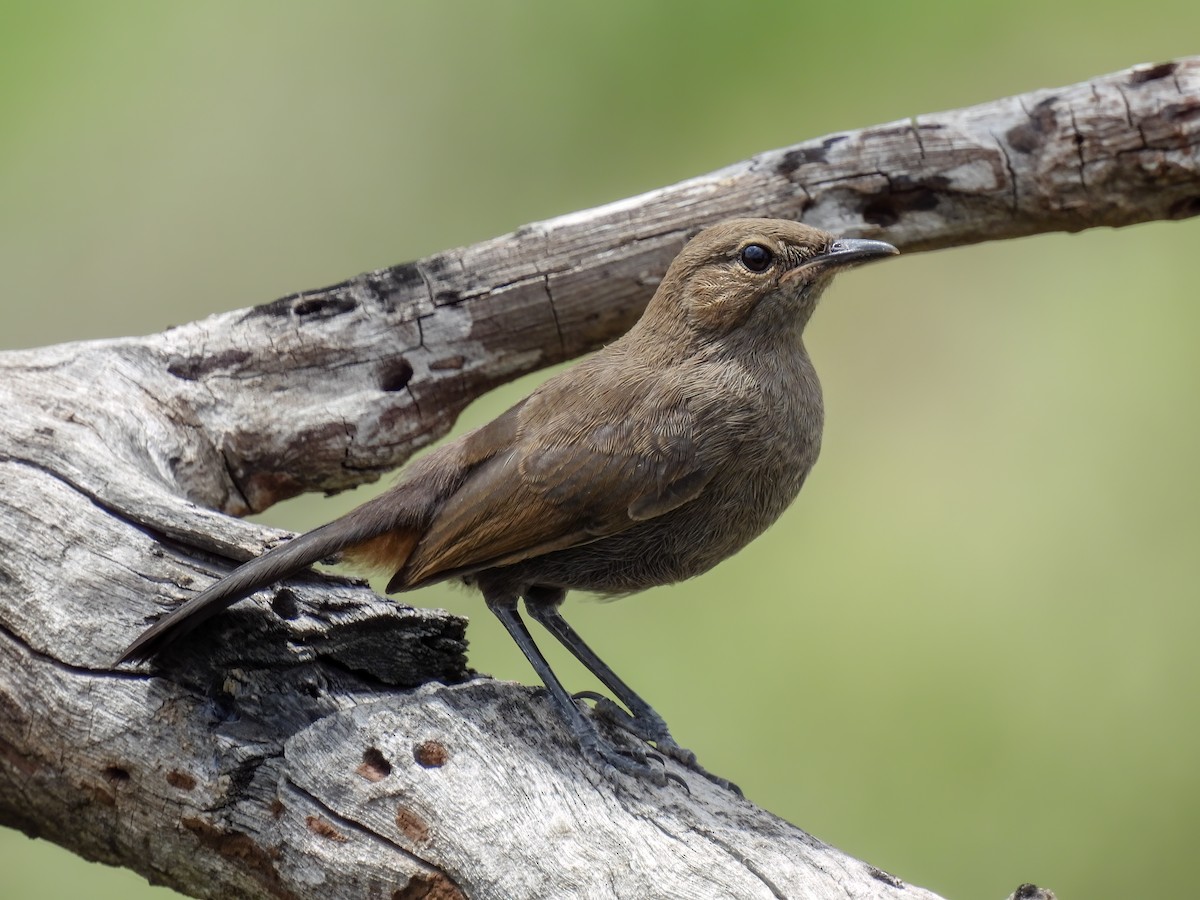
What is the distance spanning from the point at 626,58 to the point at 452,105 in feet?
3.89

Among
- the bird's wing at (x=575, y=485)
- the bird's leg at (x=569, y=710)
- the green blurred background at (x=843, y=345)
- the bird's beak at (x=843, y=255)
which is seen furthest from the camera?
the green blurred background at (x=843, y=345)

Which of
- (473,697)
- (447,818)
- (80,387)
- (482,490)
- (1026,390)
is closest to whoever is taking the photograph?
(447,818)

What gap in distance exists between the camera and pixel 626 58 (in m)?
8.59

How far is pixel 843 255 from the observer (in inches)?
144

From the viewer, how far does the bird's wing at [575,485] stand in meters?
3.50

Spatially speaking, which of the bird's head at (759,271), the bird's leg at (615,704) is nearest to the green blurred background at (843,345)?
the bird's leg at (615,704)

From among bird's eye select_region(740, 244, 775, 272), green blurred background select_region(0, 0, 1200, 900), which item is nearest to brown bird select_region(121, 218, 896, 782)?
bird's eye select_region(740, 244, 775, 272)

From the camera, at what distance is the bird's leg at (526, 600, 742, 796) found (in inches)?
141

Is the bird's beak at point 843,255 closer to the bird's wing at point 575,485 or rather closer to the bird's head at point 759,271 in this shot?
the bird's head at point 759,271

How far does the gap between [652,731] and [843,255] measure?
147cm

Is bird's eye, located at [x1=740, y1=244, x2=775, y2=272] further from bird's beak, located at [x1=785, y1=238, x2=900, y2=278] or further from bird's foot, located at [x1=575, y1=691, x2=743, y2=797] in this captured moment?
bird's foot, located at [x1=575, y1=691, x2=743, y2=797]

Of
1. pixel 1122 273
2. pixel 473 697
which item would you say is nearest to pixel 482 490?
pixel 473 697

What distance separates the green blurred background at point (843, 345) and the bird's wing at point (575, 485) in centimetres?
280

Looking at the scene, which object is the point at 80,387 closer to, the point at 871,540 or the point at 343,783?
the point at 343,783
